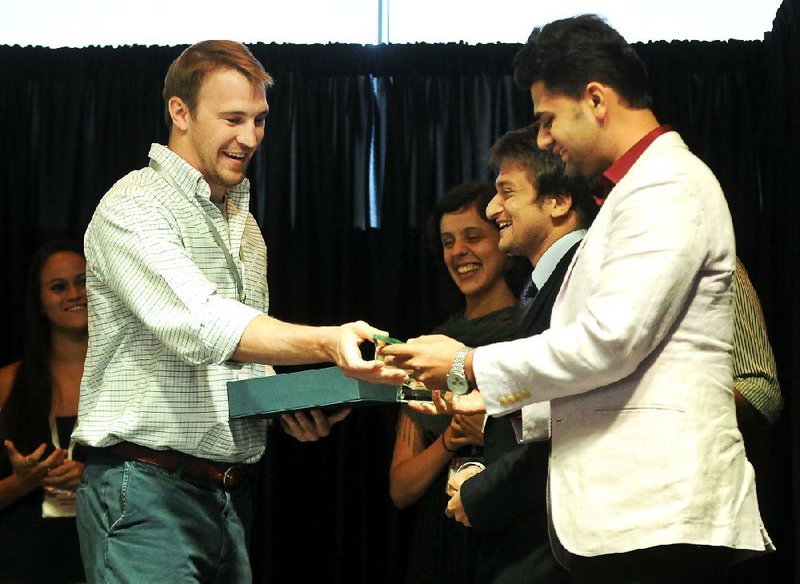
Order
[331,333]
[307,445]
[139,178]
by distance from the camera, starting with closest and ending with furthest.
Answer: [331,333] < [139,178] < [307,445]

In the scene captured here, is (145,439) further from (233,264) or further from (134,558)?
(233,264)

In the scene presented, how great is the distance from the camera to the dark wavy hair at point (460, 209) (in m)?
3.54

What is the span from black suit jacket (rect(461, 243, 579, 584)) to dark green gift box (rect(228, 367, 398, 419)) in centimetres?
32

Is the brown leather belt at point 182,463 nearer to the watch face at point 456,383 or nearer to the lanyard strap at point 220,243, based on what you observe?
the lanyard strap at point 220,243

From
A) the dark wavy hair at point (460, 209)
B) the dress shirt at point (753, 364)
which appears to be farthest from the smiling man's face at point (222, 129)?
the dress shirt at point (753, 364)

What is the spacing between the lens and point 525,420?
86.8 inches

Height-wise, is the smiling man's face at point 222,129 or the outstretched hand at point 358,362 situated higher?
the smiling man's face at point 222,129

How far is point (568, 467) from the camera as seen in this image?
1959mm

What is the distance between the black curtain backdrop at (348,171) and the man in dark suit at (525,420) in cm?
123

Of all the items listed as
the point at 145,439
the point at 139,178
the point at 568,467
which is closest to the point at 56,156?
the point at 139,178

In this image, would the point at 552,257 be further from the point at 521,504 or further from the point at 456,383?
the point at 456,383

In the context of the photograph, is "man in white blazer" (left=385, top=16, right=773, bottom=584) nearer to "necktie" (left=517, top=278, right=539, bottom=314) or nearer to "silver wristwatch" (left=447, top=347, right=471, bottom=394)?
"silver wristwatch" (left=447, top=347, right=471, bottom=394)

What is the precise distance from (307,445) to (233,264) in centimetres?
183

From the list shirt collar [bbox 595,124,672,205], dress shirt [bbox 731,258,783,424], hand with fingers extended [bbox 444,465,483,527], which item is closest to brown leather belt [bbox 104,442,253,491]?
hand with fingers extended [bbox 444,465,483,527]
